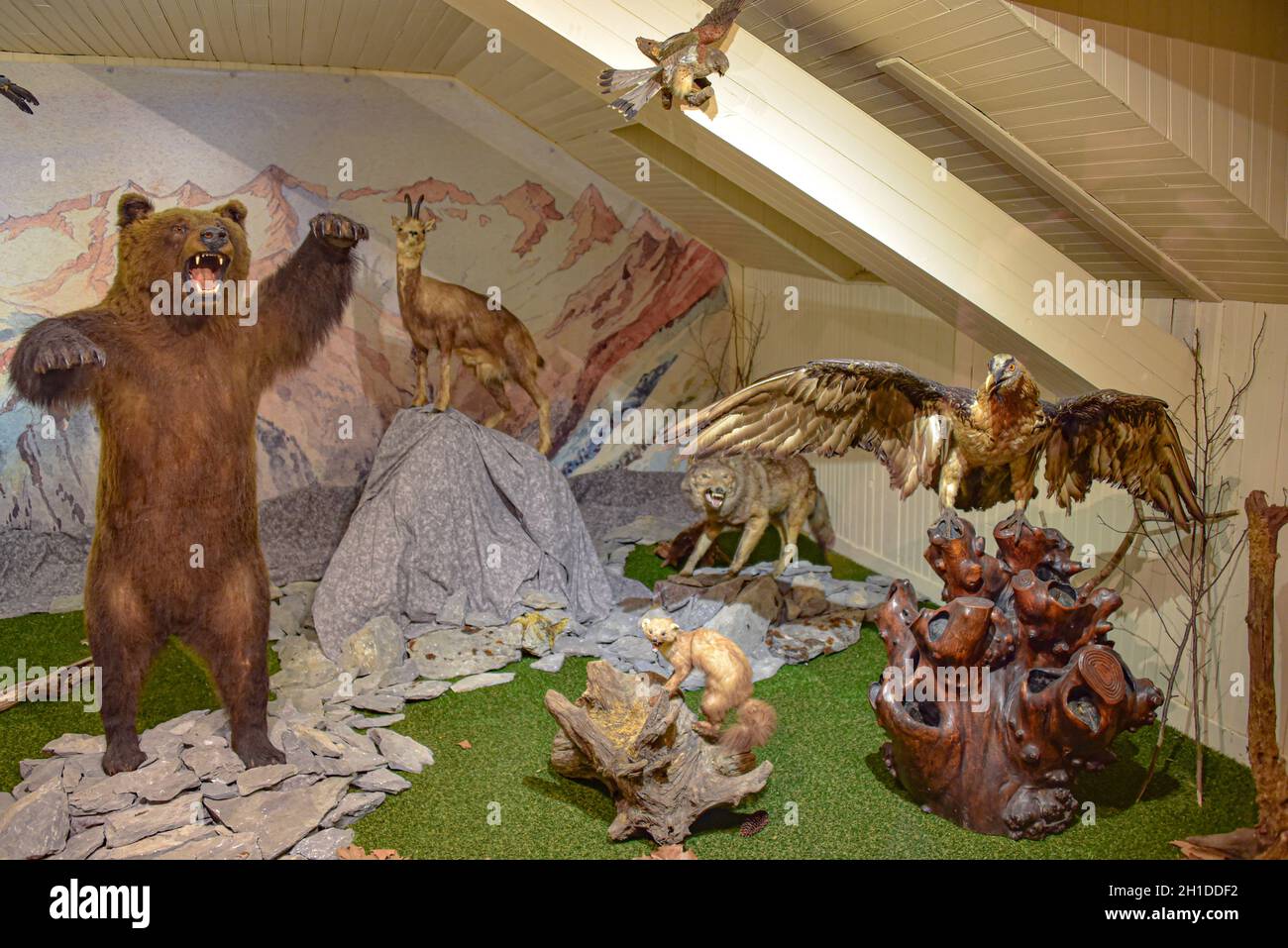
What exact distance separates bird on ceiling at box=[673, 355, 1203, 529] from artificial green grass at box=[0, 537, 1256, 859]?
93 cm

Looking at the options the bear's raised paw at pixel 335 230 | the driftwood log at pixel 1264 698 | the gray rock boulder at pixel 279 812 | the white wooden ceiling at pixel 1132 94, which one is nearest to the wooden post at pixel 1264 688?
the driftwood log at pixel 1264 698

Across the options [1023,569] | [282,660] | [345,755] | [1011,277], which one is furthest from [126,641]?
[1011,277]

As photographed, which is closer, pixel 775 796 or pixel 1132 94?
pixel 1132 94

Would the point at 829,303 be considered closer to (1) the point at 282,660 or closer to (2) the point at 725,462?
(2) the point at 725,462

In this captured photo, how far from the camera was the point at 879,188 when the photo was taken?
337 cm

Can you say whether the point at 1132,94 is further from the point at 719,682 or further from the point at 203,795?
the point at 203,795

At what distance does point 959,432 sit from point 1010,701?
2.82 ft

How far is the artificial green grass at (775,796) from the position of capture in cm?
321

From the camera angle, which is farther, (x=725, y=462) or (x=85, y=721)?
(x=725, y=462)

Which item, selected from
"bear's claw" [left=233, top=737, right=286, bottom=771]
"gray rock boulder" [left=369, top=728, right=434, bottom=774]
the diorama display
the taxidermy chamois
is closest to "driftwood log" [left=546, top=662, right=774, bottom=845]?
the diorama display

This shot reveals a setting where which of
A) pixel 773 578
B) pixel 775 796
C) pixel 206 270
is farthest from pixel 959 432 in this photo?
pixel 206 270

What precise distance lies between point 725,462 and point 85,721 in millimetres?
3098

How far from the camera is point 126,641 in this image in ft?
11.5

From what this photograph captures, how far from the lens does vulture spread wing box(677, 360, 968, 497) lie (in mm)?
3402
